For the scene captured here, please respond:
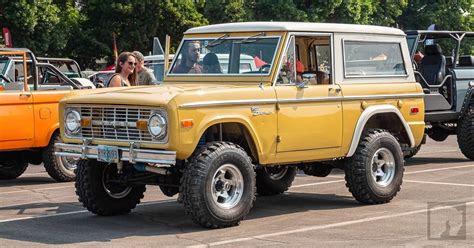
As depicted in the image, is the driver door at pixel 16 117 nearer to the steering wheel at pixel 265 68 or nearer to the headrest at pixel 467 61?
the steering wheel at pixel 265 68

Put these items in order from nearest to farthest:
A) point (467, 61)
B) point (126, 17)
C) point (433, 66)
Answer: point (433, 66) → point (467, 61) → point (126, 17)

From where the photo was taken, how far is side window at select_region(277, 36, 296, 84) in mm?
9578

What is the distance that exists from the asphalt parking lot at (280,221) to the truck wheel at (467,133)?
2.73 metres

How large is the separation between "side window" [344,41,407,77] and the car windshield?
1111 millimetres

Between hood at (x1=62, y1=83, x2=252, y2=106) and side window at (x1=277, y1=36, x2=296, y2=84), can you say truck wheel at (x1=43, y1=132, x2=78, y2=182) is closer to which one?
hood at (x1=62, y1=83, x2=252, y2=106)

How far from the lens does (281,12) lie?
4578 centimetres

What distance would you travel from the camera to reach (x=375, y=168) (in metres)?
10.4

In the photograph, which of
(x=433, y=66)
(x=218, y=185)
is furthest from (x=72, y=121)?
(x=433, y=66)

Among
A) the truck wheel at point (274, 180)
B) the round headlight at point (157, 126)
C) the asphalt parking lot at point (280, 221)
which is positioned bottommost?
the asphalt parking lot at point (280, 221)

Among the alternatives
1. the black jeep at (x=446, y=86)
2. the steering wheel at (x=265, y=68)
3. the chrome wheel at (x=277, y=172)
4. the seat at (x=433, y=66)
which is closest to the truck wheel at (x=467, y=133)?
the black jeep at (x=446, y=86)

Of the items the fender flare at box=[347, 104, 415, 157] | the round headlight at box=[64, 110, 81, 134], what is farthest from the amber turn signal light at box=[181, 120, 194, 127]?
the fender flare at box=[347, 104, 415, 157]

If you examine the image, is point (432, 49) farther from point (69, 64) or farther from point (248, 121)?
point (69, 64)

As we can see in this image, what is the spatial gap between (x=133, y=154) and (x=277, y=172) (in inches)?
121

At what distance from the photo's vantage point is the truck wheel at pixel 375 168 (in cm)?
1010
